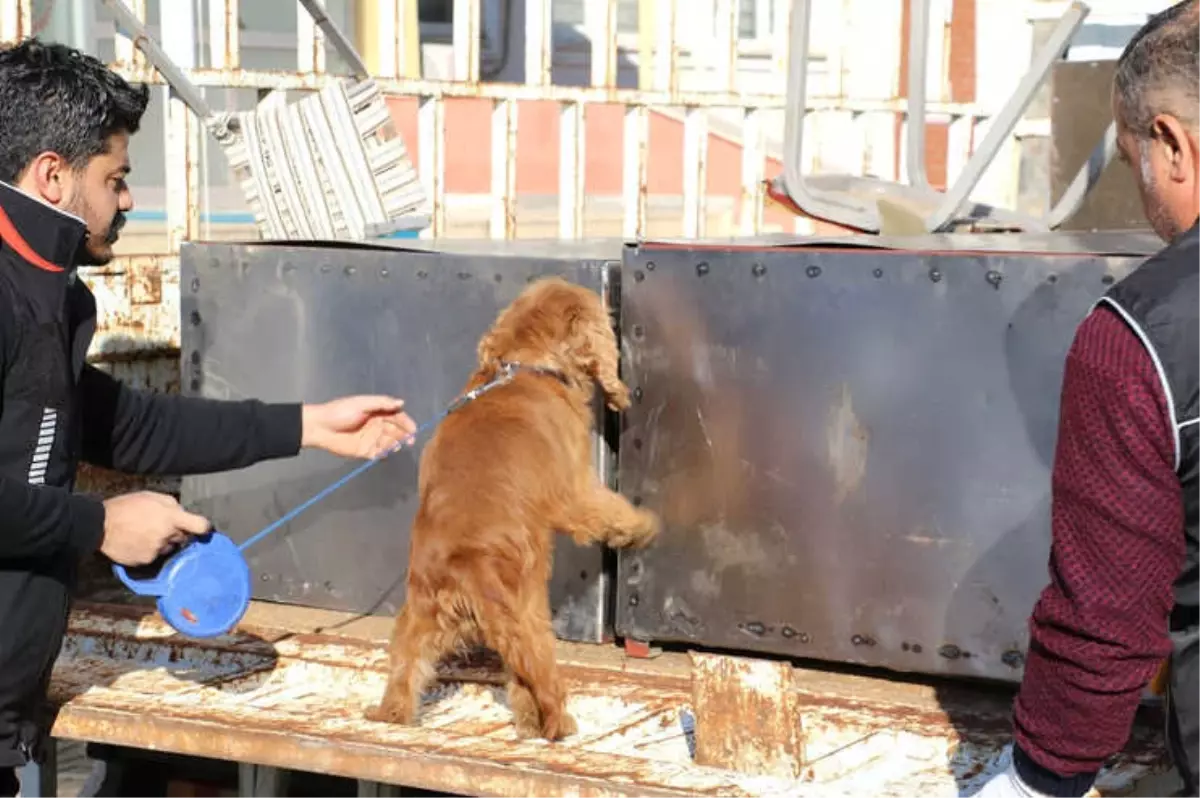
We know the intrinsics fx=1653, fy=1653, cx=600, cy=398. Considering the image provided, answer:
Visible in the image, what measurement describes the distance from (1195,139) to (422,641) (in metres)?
2.31

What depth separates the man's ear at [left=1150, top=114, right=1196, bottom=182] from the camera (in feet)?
7.68

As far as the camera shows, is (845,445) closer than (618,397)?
Yes

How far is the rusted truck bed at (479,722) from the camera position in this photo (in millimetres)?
3701

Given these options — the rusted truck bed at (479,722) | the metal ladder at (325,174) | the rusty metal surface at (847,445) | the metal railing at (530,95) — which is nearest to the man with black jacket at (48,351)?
the rusted truck bed at (479,722)

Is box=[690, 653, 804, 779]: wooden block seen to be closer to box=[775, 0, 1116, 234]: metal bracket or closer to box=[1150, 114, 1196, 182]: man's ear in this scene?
box=[1150, 114, 1196, 182]: man's ear

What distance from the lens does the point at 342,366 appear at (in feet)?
17.0

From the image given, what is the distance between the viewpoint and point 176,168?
6.96 metres

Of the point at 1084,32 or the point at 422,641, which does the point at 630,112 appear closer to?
the point at 1084,32

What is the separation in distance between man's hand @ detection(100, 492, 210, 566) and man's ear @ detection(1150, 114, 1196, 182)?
2180 mm

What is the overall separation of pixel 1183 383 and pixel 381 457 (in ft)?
9.70

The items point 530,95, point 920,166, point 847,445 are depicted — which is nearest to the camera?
point 847,445

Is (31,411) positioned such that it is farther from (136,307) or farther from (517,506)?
(136,307)

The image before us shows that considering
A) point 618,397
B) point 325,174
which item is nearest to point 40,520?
point 618,397

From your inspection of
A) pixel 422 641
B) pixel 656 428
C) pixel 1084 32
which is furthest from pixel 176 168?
pixel 1084 32
